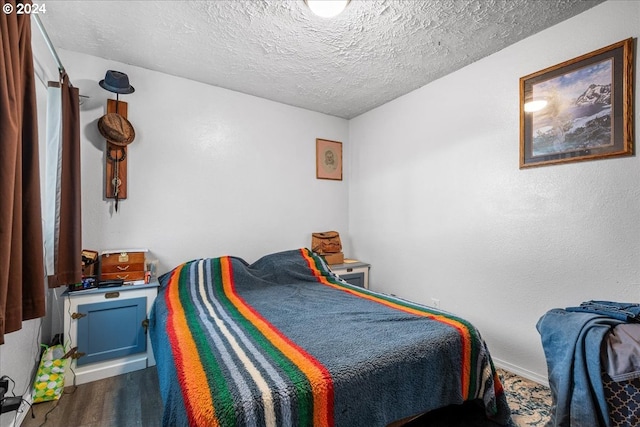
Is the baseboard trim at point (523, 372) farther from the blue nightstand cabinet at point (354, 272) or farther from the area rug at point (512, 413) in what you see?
the blue nightstand cabinet at point (354, 272)

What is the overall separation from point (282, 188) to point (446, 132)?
1.82 meters

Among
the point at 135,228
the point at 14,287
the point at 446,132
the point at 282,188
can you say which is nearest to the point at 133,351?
the point at 135,228

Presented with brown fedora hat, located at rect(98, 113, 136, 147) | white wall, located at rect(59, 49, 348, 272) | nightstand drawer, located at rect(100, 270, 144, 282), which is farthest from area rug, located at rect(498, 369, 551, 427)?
brown fedora hat, located at rect(98, 113, 136, 147)

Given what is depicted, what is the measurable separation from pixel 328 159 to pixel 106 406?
3.08m

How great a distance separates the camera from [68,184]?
6.58 feet

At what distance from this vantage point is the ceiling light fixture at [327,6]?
5.71 feet

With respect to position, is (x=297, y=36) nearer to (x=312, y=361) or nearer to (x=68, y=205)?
(x=68, y=205)

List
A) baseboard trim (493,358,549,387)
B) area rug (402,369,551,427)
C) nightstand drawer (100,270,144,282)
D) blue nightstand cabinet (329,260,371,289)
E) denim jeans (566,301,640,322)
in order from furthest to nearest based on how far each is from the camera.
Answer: blue nightstand cabinet (329,260,371,289) < nightstand drawer (100,270,144,282) < baseboard trim (493,358,549,387) < area rug (402,369,551,427) < denim jeans (566,301,640,322)

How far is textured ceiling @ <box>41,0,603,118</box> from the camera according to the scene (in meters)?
1.89

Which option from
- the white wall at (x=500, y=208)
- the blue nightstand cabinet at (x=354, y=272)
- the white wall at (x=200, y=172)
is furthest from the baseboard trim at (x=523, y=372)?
the white wall at (x=200, y=172)

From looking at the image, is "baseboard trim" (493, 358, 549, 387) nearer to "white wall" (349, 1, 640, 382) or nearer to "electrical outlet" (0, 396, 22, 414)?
"white wall" (349, 1, 640, 382)

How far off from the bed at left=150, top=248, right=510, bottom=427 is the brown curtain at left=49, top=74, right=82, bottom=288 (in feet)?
1.98

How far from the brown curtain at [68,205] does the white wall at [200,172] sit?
0.47 m

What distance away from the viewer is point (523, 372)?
2.19 m
